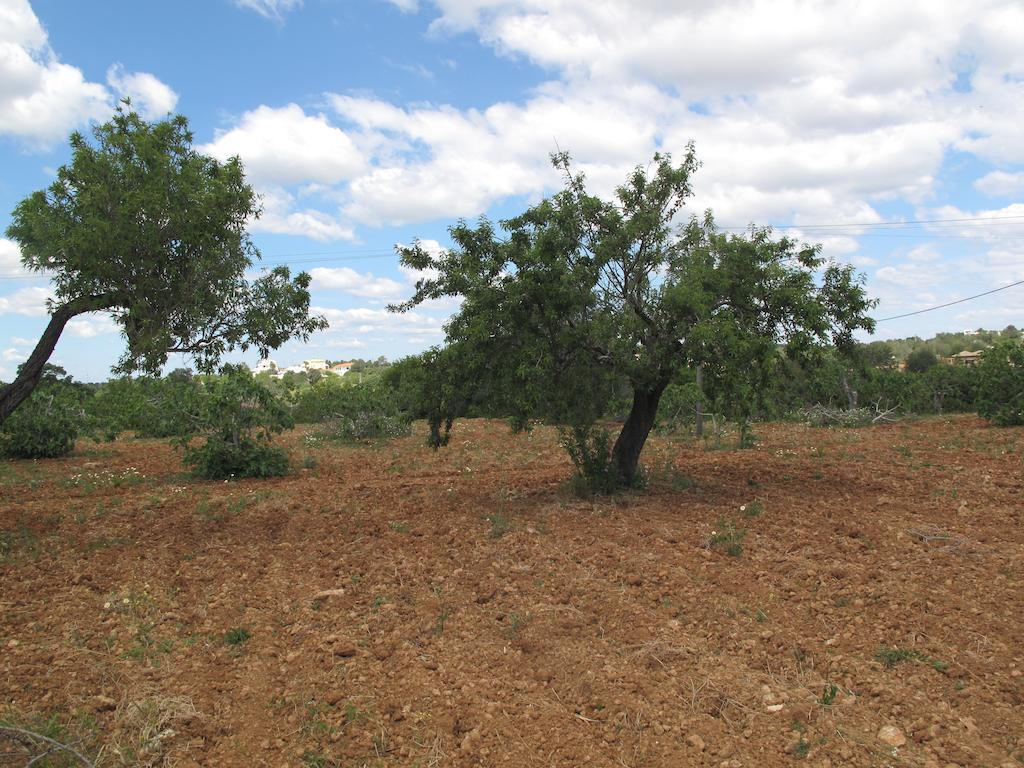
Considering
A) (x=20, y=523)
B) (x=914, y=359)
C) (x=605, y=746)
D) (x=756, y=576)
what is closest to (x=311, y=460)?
(x=20, y=523)

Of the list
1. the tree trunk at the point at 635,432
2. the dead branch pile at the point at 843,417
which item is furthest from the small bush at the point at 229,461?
the dead branch pile at the point at 843,417

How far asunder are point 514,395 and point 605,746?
16.4ft

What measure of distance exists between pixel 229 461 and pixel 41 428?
18.1 feet

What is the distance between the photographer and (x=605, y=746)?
13.5 ft

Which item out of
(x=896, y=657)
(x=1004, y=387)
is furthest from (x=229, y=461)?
(x=1004, y=387)

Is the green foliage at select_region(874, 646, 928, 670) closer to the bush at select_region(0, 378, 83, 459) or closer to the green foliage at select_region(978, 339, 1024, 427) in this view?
the green foliage at select_region(978, 339, 1024, 427)

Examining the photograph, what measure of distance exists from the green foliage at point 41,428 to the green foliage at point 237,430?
422cm

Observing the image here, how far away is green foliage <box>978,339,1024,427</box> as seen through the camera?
16.8 meters

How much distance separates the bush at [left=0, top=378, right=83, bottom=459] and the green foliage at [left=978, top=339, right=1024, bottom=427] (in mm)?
20492

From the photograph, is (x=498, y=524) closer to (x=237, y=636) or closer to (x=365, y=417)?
(x=237, y=636)

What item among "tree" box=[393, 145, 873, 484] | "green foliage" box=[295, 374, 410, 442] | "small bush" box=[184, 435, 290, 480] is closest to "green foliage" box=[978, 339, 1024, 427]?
"tree" box=[393, 145, 873, 484]

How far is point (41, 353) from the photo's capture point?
754cm

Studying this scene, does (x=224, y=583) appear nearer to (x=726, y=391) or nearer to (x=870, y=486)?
(x=726, y=391)

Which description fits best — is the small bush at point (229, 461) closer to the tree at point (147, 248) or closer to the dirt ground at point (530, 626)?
the dirt ground at point (530, 626)
